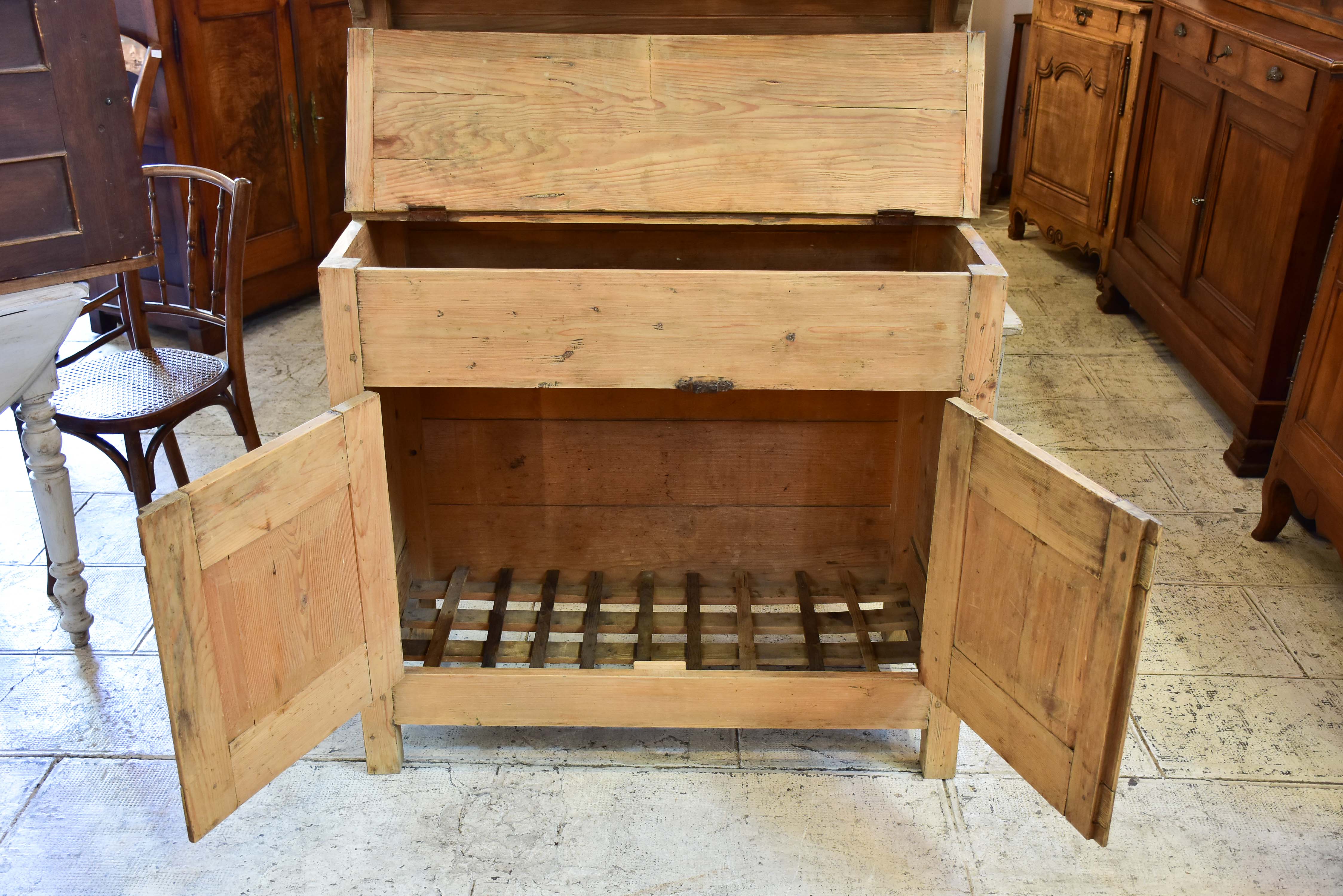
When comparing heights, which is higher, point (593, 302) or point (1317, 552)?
point (593, 302)

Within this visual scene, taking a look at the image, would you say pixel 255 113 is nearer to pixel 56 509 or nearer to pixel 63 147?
pixel 56 509

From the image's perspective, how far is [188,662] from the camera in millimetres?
1577

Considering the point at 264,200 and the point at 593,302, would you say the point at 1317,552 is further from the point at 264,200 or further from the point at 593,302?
the point at 264,200

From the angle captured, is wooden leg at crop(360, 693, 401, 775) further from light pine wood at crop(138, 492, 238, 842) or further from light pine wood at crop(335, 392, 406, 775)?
light pine wood at crop(138, 492, 238, 842)

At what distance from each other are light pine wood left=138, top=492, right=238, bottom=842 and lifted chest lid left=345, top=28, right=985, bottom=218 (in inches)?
30.6

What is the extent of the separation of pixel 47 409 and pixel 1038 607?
1.84 m

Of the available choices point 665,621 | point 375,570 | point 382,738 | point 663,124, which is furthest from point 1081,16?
point 382,738

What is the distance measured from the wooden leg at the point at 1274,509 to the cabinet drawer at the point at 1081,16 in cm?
204

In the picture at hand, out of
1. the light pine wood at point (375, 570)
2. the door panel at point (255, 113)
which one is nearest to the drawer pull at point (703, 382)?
the light pine wood at point (375, 570)

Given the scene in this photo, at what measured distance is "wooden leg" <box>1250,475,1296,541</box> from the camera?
2.84 m

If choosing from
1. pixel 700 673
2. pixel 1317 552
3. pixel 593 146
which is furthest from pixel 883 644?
pixel 1317 552

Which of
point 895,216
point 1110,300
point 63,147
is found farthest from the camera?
point 1110,300

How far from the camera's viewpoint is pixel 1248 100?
3.22 meters

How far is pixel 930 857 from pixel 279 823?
1.11m
